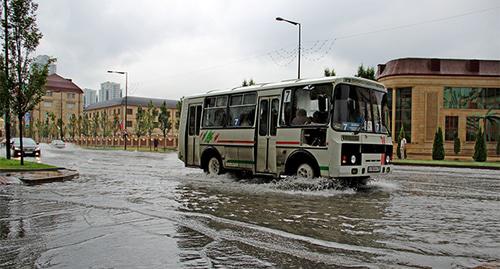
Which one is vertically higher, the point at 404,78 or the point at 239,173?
the point at 404,78

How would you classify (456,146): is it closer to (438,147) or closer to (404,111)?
(438,147)

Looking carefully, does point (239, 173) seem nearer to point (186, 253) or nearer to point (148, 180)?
point (148, 180)

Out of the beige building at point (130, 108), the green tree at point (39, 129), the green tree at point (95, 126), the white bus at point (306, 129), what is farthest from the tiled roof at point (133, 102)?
the white bus at point (306, 129)

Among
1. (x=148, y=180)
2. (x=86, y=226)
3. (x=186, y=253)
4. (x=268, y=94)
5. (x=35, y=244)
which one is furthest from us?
(x=148, y=180)

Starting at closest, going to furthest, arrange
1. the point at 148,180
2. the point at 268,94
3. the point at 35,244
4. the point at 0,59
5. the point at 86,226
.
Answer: the point at 35,244 → the point at 86,226 → the point at 268,94 → the point at 148,180 → the point at 0,59

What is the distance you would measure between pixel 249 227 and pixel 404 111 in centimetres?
4356

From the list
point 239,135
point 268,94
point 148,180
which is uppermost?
point 268,94

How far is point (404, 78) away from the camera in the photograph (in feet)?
155

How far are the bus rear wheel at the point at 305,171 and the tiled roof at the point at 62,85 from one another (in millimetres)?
135360

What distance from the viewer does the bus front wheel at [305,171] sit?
13266 millimetres

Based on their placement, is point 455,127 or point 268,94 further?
point 455,127

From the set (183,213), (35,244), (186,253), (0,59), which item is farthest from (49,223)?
(0,59)

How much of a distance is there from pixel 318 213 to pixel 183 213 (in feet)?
9.04

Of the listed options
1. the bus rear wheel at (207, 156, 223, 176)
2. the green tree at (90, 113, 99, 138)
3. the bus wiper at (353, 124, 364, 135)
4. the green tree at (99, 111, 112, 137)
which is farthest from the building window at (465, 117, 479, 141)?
the green tree at (90, 113, 99, 138)
